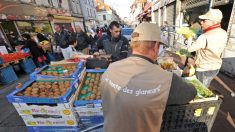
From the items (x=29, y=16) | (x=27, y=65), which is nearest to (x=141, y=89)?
(x=27, y=65)

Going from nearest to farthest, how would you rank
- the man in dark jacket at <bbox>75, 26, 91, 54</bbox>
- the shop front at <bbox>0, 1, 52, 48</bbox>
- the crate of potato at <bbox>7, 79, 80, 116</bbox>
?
1. the crate of potato at <bbox>7, 79, 80, 116</bbox>
2. the man in dark jacket at <bbox>75, 26, 91, 54</bbox>
3. the shop front at <bbox>0, 1, 52, 48</bbox>

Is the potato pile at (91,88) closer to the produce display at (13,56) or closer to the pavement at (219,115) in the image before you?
the pavement at (219,115)

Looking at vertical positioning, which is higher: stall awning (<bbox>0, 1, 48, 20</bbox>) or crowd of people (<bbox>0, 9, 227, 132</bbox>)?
stall awning (<bbox>0, 1, 48, 20</bbox>)

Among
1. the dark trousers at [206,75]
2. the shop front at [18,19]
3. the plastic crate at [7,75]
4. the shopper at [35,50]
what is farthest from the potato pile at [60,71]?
the shop front at [18,19]

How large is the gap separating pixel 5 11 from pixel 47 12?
6.33 meters

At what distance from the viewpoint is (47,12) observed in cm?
1586

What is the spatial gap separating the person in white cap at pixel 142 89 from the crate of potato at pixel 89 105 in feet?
4.17

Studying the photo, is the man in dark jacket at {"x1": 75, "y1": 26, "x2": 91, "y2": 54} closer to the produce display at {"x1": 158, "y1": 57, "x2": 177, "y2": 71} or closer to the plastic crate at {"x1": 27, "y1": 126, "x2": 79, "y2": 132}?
the plastic crate at {"x1": 27, "y1": 126, "x2": 79, "y2": 132}

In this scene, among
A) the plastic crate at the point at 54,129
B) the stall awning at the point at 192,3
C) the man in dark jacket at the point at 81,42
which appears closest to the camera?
the plastic crate at the point at 54,129

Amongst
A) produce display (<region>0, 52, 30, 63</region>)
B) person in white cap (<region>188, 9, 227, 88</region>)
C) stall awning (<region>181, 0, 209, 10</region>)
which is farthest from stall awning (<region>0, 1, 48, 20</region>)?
person in white cap (<region>188, 9, 227, 88</region>)

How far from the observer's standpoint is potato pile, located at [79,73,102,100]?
259cm

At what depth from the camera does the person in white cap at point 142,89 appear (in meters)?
1.00

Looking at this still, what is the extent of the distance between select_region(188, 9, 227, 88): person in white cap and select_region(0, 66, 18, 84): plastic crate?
7494mm

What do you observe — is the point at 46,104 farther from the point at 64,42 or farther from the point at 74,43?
the point at 74,43
